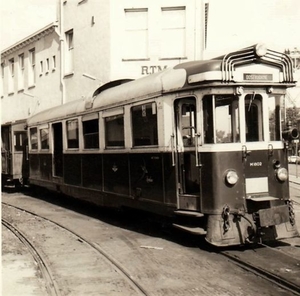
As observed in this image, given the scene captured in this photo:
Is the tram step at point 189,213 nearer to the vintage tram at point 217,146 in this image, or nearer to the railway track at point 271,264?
the vintage tram at point 217,146

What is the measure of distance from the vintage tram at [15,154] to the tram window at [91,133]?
6611mm

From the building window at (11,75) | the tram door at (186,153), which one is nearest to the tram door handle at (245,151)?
the tram door at (186,153)

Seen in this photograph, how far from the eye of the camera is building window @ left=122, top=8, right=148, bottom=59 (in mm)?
18516

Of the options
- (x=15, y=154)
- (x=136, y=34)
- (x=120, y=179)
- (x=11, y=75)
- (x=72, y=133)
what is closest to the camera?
(x=120, y=179)

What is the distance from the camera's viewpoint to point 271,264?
6.38 meters

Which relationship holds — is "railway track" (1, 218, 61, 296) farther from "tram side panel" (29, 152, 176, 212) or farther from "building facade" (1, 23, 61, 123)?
"building facade" (1, 23, 61, 123)

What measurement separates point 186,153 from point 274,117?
153 cm

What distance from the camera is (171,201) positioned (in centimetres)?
752

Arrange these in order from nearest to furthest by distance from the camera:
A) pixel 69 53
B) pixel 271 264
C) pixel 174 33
A: pixel 271 264
pixel 174 33
pixel 69 53

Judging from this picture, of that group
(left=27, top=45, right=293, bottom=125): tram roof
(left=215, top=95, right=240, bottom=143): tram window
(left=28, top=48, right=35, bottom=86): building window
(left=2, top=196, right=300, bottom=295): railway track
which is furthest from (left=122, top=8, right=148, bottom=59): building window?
(left=215, top=95, right=240, bottom=143): tram window

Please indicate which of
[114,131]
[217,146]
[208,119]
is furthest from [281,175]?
[114,131]

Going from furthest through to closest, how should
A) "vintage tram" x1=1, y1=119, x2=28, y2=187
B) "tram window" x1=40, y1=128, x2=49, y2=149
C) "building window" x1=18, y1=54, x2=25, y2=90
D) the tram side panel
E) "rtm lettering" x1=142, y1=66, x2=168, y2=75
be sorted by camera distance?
"building window" x1=18, y1=54, x2=25, y2=90 → "rtm lettering" x1=142, y1=66, x2=168, y2=75 → "vintage tram" x1=1, y1=119, x2=28, y2=187 → "tram window" x1=40, y1=128, x2=49, y2=149 → the tram side panel

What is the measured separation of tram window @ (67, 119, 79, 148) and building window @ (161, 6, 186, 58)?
7.69 metres

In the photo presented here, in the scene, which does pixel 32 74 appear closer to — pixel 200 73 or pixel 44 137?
pixel 44 137
